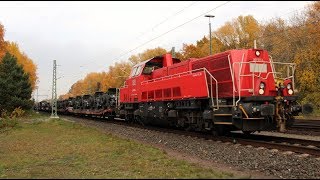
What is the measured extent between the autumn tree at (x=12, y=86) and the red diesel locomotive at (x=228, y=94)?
89.6 ft

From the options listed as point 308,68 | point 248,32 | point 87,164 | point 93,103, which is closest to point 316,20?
point 308,68

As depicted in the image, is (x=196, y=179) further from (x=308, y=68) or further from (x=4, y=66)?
(x=4, y=66)

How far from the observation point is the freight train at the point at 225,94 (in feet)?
42.6

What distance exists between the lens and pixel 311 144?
12.2 m

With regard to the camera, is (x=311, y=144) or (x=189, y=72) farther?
(x=189, y=72)

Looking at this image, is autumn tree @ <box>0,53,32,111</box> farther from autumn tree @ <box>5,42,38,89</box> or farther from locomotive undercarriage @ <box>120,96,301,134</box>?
locomotive undercarriage @ <box>120,96,301,134</box>

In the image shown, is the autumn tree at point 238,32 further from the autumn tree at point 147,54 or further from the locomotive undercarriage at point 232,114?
the locomotive undercarriage at point 232,114

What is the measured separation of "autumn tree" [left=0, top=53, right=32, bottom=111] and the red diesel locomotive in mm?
27312

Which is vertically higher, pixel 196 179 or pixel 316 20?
pixel 316 20

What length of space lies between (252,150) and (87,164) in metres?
5.11

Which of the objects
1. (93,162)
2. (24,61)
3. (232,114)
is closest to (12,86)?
(24,61)

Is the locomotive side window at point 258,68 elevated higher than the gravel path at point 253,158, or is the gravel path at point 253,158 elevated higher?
the locomotive side window at point 258,68

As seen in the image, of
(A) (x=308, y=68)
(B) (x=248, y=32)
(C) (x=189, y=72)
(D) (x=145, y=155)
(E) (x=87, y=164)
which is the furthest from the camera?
(B) (x=248, y=32)

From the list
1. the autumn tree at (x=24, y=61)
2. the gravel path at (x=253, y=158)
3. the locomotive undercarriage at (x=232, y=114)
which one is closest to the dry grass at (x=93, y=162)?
the gravel path at (x=253, y=158)
